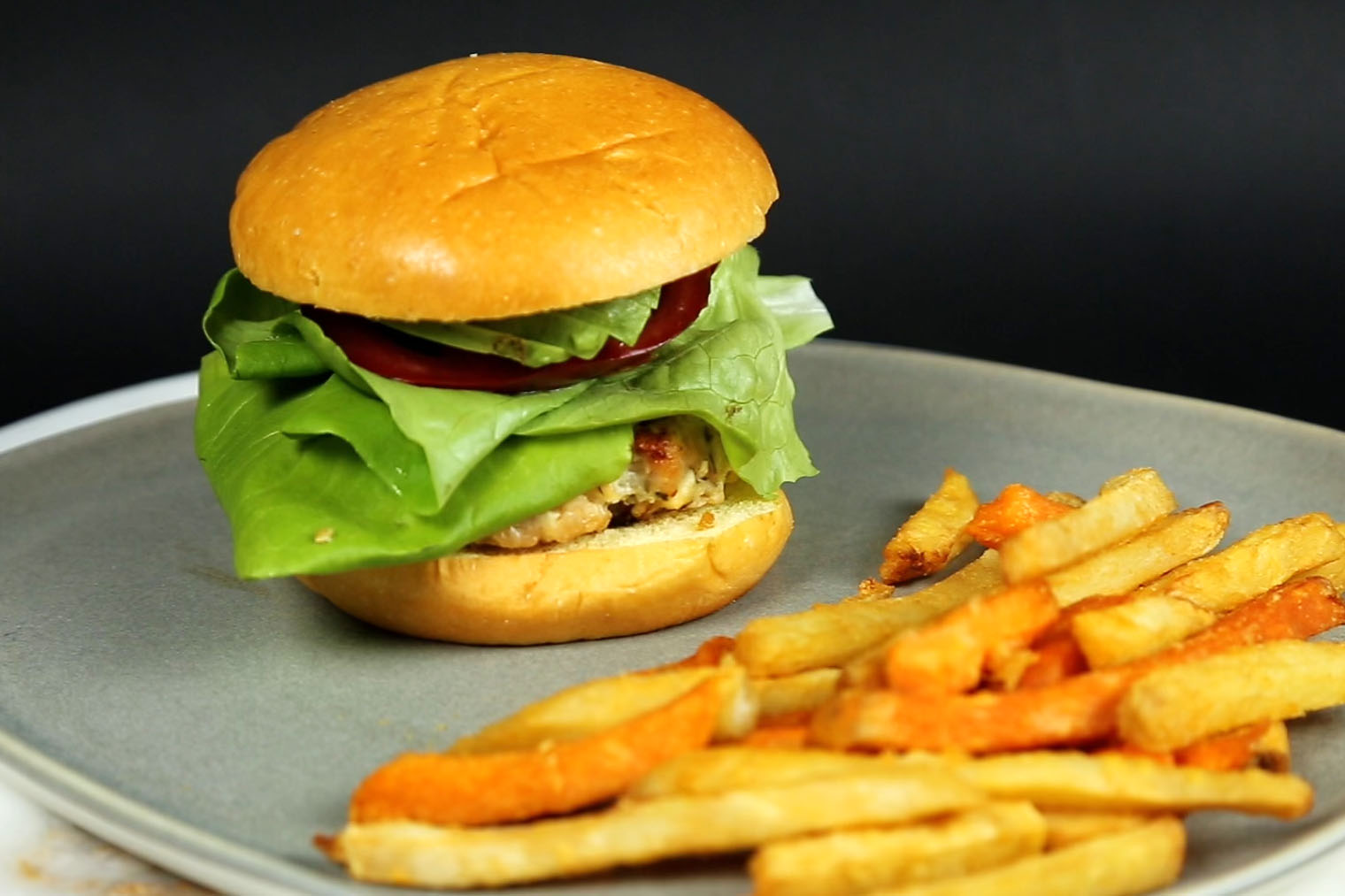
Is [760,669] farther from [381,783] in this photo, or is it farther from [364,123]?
[364,123]

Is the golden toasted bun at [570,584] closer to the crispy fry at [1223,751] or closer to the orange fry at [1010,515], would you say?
the orange fry at [1010,515]

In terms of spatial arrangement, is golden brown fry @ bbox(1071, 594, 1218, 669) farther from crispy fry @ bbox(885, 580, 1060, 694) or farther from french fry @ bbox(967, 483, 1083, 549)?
french fry @ bbox(967, 483, 1083, 549)

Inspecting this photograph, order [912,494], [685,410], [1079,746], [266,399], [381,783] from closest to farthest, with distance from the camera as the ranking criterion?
[381,783]
[1079,746]
[685,410]
[266,399]
[912,494]

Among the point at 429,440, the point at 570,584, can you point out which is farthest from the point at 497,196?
the point at 570,584

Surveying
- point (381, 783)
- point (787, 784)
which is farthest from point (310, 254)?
point (787, 784)

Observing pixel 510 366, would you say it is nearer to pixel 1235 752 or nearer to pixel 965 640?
pixel 965 640

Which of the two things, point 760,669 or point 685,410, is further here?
point 685,410

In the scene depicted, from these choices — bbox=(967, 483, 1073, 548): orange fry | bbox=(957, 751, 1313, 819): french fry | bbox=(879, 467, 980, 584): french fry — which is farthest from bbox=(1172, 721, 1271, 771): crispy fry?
bbox=(879, 467, 980, 584): french fry
